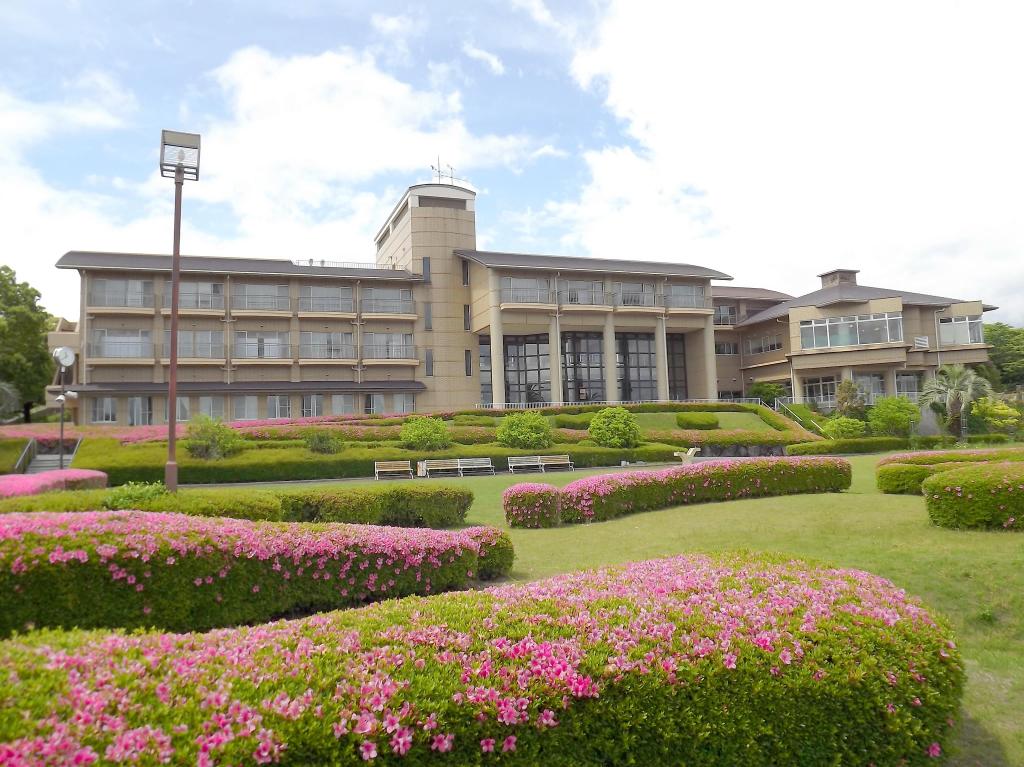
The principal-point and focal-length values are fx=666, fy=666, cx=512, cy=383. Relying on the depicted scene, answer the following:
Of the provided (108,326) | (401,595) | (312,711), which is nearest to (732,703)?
(312,711)

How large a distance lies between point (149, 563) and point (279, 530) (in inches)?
57.8

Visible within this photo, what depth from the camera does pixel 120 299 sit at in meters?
41.8

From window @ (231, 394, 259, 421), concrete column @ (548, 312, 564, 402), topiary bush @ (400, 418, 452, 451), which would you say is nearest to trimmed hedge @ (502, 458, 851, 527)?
topiary bush @ (400, 418, 452, 451)

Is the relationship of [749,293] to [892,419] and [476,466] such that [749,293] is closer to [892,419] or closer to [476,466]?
[892,419]

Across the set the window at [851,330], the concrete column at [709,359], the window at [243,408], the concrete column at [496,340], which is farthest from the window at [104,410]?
the window at [851,330]

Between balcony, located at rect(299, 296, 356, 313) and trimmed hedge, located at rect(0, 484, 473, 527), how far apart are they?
33884 mm

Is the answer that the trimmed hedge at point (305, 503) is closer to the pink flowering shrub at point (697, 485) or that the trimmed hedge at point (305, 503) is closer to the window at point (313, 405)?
the pink flowering shrub at point (697, 485)

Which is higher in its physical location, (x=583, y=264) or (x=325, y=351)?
(x=583, y=264)

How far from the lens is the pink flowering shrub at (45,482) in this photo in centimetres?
1225

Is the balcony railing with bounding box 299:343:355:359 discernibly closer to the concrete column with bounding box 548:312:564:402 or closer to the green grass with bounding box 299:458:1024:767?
the concrete column with bounding box 548:312:564:402

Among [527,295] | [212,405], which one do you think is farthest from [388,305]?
[212,405]

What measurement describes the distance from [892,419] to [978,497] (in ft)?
96.2

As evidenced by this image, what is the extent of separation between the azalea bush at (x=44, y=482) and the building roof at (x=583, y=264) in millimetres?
31192

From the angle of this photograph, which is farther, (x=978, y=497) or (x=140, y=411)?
(x=140, y=411)
